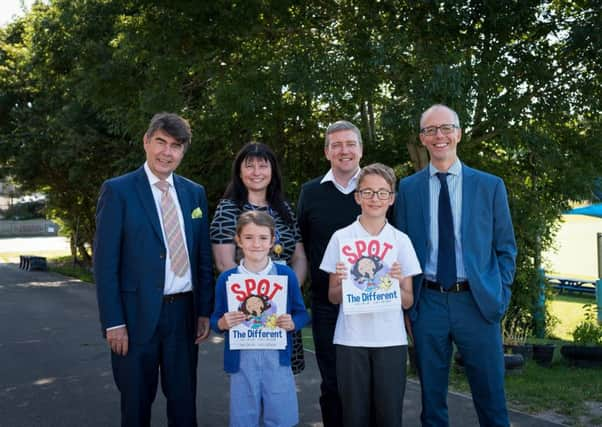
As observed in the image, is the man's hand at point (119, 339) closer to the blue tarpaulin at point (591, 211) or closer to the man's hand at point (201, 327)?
the man's hand at point (201, 327)

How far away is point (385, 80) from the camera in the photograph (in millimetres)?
10820

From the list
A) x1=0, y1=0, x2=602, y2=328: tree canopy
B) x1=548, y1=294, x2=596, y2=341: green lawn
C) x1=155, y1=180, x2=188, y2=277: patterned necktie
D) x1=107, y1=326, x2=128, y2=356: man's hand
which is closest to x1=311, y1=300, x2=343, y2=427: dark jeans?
x1=155, y1=180, x2=188, y2=277: patterned necktie

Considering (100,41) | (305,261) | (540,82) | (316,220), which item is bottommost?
(305,261)

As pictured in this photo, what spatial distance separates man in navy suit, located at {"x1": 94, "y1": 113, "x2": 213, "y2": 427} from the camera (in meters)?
4.21

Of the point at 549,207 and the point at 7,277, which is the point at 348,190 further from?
the point at 7,277

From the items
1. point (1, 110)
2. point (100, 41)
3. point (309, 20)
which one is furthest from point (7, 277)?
point (309, 20)

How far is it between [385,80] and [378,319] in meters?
7.35

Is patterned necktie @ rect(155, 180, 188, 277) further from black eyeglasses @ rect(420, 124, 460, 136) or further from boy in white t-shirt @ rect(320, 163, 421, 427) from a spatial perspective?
black eyeglasses @ rect(420, 124, 460, 136)

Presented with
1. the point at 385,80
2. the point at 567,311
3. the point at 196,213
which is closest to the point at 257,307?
the point at 196,213

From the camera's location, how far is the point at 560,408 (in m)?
6.30

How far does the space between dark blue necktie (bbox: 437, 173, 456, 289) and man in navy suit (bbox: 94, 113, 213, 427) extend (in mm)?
1556

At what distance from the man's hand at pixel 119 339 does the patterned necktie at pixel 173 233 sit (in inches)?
19.5

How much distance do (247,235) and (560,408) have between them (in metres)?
3.92

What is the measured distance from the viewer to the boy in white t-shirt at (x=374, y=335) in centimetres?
407
